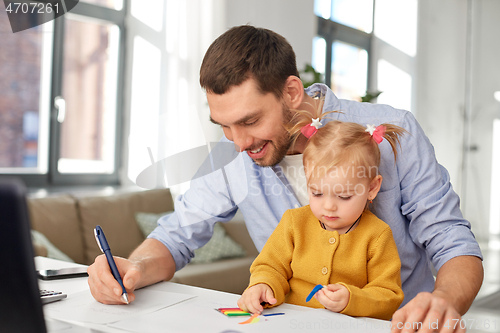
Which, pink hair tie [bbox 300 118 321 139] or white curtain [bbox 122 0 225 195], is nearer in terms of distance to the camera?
pink hair tie [bbox 300 118 321 139]

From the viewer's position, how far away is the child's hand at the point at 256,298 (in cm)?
78

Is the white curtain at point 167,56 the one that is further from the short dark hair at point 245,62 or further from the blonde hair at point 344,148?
the blonde hair at point 344,148

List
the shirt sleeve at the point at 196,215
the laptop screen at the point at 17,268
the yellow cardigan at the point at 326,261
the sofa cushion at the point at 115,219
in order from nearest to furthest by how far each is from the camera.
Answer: the laptop screen at the point at 17,268 < the yellow cardigan at the point at 326,261 < the shirt sleeve at the point at 196,215 < the sofa cushion at the point at 115,219

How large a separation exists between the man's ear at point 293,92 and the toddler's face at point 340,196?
0.28m

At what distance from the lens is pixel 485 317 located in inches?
118

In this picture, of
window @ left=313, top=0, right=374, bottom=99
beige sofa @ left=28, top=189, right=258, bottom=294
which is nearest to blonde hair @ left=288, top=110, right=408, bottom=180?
beige sofa @ left=28, top=189, right=258, bottom=294

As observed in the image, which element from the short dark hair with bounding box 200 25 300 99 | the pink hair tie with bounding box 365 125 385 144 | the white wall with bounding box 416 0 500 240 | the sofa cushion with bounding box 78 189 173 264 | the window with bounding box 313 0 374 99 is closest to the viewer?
the pink hair tie with bounding box 365 125 385 144

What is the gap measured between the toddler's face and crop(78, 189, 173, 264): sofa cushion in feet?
6.73

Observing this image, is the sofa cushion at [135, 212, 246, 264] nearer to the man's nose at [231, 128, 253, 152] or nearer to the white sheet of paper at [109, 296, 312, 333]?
the man's nose at [231, 128, 253, 152]

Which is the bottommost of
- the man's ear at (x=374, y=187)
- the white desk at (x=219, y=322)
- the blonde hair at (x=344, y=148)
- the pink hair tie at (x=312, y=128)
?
the white desk at (x=219, y=322)

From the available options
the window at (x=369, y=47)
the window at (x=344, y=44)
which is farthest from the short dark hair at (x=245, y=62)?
the window at (x=369, y=47)

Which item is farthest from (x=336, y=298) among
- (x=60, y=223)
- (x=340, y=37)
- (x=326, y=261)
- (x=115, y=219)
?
(x=340, y=37)

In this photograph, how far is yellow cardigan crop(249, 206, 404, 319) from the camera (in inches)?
34.2

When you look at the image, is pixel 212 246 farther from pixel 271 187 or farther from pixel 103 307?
pixel 103 307
